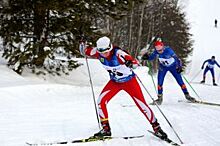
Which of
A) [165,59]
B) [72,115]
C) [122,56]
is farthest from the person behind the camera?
[165,59]

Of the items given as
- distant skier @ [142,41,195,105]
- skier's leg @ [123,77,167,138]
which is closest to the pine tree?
distant skier @ [142,41,195,105]

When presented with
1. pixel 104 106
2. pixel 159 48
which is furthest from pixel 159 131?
pixel 159 48

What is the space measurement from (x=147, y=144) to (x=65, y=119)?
2.55 meters

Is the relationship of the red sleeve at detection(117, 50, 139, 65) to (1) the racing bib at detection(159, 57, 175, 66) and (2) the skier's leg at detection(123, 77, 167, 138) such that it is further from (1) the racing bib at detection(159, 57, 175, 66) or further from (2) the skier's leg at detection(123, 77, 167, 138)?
(1) the racing bib at detection(159, 57, 175, 66)

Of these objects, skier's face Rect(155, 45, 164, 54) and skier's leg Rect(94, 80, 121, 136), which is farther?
skier's face Rect(155, 45, 164, 54)

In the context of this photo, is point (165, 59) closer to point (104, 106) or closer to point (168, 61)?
point (168, 61)

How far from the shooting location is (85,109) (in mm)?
9039

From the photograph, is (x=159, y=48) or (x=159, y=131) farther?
(x=159, y=48)

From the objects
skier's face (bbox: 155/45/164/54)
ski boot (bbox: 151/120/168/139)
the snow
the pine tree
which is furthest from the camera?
the pine tree

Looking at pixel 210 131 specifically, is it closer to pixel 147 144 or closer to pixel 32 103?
pixel 147 144

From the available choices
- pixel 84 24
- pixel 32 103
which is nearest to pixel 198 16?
pixel 84 24

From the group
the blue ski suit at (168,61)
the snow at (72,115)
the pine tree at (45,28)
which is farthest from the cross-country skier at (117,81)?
the pine tree at (45,28)

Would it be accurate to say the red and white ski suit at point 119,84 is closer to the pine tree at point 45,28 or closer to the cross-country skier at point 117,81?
the cross-country skier at point 117,81

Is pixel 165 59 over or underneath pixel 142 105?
over
